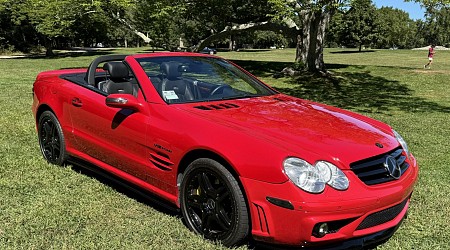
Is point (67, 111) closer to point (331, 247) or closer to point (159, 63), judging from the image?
point (159, 63)

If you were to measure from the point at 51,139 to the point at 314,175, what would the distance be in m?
3.63

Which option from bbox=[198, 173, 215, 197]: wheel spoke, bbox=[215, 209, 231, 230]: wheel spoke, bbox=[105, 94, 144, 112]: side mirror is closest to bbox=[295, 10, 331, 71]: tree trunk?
bbox=[105, 94, 144, 112]: side mirror

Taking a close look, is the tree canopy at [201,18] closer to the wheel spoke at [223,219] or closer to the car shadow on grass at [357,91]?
the car shadow on grass at [357,91]

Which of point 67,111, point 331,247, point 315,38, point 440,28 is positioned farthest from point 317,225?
point 440,28

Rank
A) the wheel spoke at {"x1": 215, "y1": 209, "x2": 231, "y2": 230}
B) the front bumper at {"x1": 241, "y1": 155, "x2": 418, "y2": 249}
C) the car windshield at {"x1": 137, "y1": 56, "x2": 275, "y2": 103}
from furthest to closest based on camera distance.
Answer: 1. the car windshield at {"x1": 137, "y1": 56, "x2": 275, "y2": 103}
2. the wheel spoke at {"x1": 215, "y1": 209, "x2": 231, "y2": 230}
3. the front bumper at {"x1": 241, "y1": 155, "x2": 418, "y2": 249}

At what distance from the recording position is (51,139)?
17.3 feet

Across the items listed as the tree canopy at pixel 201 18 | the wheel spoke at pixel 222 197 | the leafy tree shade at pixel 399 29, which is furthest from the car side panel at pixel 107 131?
the leafy tree shade at pixel 399 29

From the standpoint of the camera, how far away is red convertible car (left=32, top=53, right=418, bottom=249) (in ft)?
9.36

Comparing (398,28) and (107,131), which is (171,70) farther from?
(398,28)

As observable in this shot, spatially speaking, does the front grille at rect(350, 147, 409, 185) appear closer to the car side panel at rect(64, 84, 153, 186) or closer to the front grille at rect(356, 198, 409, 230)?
the front grille at rect(356, 198, 409, 230)

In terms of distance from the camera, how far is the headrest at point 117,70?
14.6 feet

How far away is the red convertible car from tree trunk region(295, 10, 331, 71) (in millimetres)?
14912

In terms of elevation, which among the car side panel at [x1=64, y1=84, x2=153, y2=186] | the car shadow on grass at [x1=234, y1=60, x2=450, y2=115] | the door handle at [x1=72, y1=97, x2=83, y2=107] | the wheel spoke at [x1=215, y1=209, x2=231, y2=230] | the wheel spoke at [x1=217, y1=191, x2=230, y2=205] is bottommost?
the car shadow on grass at [x1=234, y1=60, x2=450, y2=115]

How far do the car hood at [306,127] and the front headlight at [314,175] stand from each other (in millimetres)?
56
